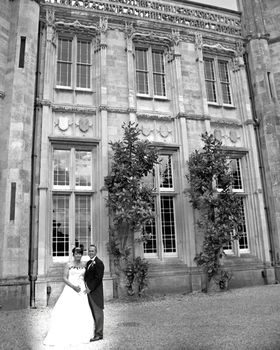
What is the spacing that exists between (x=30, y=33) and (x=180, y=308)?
1029cm

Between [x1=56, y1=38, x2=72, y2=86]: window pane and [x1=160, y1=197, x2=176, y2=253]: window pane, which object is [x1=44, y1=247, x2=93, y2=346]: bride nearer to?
[x1=160, y1=197, x2=176, y2=253]: window pane

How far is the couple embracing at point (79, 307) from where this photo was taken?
5578mm

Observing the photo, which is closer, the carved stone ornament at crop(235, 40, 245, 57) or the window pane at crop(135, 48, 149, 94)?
the window pane at crop(135, 48, 149, 94)

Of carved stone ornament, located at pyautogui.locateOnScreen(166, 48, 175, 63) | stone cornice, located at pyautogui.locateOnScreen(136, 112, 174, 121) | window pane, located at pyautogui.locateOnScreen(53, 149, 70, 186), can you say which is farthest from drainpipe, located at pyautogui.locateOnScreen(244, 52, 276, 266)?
window pane, located at pyautogui.locateOnScreen(53, 149, 70, 186)

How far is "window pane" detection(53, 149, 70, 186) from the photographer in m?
11.8

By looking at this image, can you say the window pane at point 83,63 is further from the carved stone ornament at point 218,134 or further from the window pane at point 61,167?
the carved stone ornament at point 218,134

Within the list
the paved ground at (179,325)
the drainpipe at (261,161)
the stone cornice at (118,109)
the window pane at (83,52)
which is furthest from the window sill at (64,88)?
the drainpipe at (261,161)

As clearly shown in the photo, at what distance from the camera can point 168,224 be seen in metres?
12.5

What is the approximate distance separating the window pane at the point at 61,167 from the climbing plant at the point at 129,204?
5.53ft

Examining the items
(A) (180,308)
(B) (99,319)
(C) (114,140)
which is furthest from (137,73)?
(B) (99,319)

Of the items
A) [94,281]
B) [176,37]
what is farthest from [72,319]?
[176,37]

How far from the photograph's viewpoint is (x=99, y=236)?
448 inches

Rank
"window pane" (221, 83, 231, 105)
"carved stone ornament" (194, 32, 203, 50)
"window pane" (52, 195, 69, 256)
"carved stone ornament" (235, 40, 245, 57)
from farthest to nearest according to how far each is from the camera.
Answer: "carved stone ornament" (235, 40, 245, 57)
"window pane" (221, 83, 231, 105)
"carved stone ornament" (194, 32, 203, 50)
"window pane" (52, 195, 69, 256)

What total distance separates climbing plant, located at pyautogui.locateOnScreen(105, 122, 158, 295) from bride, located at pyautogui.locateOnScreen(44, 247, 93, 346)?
4.46 meters
